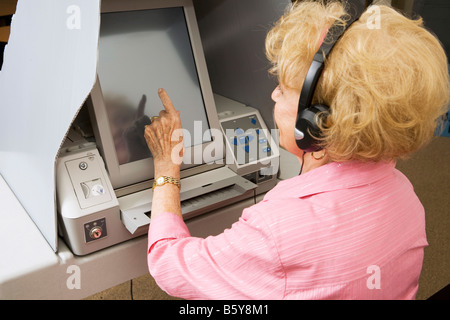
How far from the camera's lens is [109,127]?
111 cm

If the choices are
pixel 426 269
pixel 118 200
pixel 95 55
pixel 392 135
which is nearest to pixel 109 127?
pixel 118 200

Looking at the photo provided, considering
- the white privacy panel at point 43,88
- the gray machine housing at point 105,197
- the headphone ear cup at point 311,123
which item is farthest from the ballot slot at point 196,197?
the headphone ear cup at point 311,123

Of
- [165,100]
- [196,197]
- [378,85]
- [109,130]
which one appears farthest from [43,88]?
[378,85]

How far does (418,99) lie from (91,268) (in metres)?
0.82

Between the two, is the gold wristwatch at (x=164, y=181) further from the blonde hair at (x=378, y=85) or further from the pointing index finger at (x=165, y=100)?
the blonde hair at (x=378, y=85)

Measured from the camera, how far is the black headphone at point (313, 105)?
2.51 ft

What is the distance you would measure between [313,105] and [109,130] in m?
0.55

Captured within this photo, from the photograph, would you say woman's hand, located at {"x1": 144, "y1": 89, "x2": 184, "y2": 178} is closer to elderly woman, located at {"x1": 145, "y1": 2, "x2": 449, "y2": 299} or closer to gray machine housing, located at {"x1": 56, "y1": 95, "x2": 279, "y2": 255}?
gray machine housing, located at {"x1": 56, "y1": 95, "x2": 279, "y2": 255}

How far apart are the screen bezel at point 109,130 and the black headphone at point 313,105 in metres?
0.48

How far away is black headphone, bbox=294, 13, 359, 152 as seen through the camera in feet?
2.51

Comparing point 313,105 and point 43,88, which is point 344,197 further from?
point 43,88

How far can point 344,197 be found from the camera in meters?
0.79

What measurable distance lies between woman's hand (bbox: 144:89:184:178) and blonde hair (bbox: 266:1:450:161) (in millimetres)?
433

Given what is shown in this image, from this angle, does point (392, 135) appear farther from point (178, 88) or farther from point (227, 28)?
point (227, 28)
